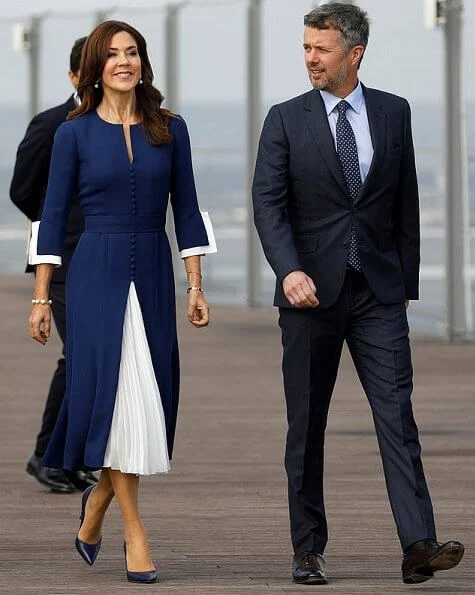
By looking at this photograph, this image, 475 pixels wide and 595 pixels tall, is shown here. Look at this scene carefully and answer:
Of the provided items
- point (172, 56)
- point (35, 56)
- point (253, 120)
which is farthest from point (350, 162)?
point (35, 56)

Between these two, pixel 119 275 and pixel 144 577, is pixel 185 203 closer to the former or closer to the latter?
pixel 119 275

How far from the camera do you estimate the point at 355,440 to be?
35.2ft

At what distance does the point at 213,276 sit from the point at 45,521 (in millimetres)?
12856

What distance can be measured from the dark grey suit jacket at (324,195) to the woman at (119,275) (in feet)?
1.21

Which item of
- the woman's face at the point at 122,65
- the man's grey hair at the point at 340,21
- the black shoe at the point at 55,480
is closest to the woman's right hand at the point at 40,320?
the woman's face at the point at 122,65

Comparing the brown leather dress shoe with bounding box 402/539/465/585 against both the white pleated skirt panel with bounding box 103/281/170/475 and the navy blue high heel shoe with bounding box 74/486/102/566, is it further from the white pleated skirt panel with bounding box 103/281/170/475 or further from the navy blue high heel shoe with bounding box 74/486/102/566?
the navy blue high heel shoe with bounding box 74/486/102/566

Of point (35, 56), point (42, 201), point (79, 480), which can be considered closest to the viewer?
point (42, 201)

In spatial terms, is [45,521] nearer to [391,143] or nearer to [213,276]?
[391,143]

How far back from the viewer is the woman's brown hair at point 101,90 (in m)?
6.66

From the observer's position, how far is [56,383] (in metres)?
9.04

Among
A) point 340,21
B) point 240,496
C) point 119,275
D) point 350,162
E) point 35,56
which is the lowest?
point 240,496

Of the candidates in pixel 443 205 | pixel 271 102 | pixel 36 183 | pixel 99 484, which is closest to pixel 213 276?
pixel 271 102

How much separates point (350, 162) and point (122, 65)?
766 millimetres

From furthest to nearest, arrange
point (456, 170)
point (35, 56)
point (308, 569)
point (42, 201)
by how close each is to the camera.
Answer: point (35, 56) < point (456, 170) < point (42, 201) < point (308, 569)
